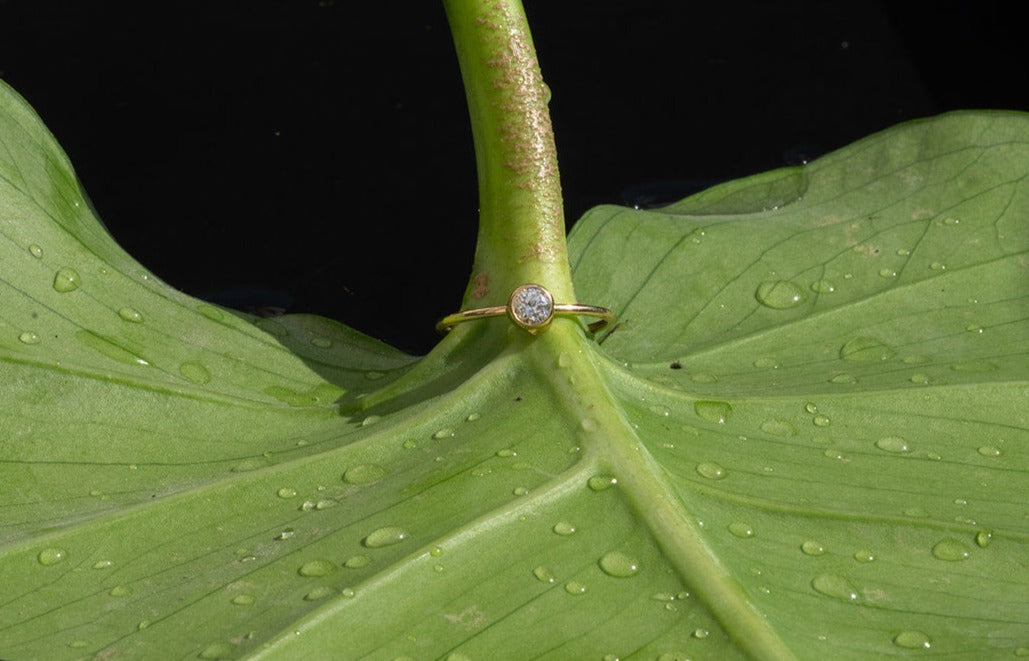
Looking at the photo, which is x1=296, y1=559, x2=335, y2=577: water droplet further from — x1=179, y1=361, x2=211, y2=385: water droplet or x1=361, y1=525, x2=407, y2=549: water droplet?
x1=179, y1=361, x2=211, y2=385: water droplet

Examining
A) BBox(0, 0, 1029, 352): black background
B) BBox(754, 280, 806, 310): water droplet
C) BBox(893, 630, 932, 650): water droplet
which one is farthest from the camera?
BBox(0, 0, 1029, 352): black background

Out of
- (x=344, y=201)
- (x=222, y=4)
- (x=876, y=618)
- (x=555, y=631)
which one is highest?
(x=222, y=4)

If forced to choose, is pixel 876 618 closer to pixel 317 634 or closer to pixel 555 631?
pixel 555 631

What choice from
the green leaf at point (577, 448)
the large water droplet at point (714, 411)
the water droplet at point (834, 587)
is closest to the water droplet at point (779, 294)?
the green leaf at point (577, 448)

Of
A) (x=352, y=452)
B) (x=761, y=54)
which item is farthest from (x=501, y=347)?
(x=761, y=54)

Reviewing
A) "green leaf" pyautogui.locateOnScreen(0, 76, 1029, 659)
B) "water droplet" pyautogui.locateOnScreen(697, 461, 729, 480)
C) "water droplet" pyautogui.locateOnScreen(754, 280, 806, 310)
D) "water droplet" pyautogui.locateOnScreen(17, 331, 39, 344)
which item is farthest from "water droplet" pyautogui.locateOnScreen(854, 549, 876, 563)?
"water droplet" pyautogui.locateOnScreen(17, 331, 39, 344)

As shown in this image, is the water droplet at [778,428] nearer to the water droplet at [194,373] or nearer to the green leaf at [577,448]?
the green leaf at [577,448]
